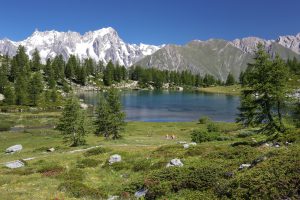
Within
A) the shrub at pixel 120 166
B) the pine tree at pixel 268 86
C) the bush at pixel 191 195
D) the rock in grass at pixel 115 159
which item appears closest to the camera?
the bush at pixel 191 195

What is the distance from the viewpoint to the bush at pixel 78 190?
21297 mm

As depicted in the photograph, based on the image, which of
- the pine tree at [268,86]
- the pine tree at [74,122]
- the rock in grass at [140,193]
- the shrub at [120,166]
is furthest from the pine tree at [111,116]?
the rock in grass at [140,193]

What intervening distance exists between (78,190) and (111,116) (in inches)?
1831

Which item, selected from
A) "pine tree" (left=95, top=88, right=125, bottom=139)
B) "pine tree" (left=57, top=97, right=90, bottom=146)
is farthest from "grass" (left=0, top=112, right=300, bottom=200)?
"pine tree" (left=95, top=88, right=125, bottom=139)

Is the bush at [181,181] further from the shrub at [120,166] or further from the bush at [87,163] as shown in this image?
the bush at [87,163]

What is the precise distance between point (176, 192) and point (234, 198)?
13.8 feet

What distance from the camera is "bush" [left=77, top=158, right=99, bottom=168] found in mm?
32681

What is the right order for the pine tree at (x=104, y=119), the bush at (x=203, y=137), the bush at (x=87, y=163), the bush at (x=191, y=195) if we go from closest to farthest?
the bush at (x=191, y=195), the bush at (x=87, y=163), the bush at (x=203, y=137), the pine tree at (x=104, y=119)

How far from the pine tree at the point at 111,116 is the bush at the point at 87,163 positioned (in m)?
34.0

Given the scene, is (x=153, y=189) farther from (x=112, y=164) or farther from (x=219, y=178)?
(x=112, y=164)

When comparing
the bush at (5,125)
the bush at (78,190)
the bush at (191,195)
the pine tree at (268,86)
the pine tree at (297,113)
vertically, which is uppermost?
the pine tree at (268,86)

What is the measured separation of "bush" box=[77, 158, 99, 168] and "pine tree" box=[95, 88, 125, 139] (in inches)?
1340

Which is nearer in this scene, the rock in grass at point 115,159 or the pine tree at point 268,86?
the rock in grass at point 115,159

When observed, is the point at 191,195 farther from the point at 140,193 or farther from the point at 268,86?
the point at 268,86
